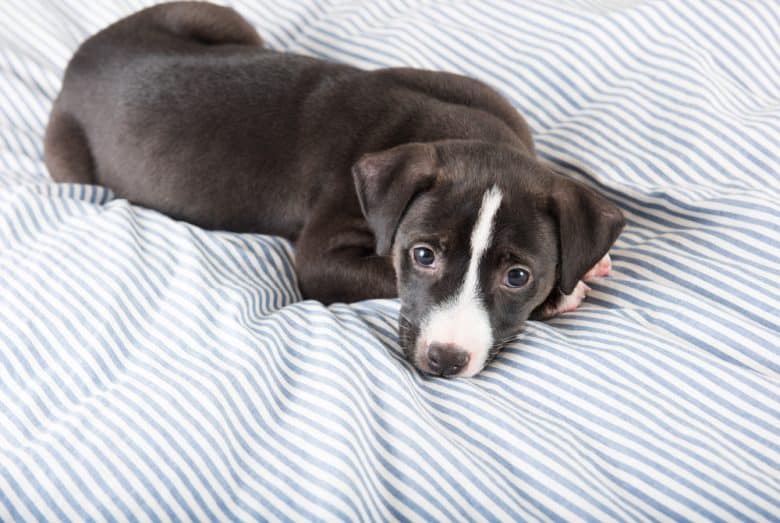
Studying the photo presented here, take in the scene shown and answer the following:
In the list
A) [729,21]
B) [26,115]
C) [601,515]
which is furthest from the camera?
[26,115]

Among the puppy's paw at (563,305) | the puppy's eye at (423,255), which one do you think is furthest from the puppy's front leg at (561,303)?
the puppy's eye at (423,255)

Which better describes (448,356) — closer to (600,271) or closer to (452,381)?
(452,381)

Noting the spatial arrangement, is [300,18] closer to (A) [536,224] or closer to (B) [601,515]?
(A) [536,224]

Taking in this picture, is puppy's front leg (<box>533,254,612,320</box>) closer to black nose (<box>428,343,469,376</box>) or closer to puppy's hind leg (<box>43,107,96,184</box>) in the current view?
black nose (<box>428,343,469,376</box>)

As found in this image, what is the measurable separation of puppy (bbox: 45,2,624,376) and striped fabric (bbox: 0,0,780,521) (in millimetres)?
172

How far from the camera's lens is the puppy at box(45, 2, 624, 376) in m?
2.55

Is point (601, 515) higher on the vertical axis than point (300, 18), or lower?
lower

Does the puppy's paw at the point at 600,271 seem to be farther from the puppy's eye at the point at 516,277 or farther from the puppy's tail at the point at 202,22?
the puppy's tail at the point at 202,22

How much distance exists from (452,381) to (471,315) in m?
0.23

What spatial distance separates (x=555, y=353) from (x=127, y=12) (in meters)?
3.40

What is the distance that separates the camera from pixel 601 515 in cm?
208

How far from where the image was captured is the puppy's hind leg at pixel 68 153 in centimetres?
362

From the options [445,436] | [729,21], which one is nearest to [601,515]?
[445,436]

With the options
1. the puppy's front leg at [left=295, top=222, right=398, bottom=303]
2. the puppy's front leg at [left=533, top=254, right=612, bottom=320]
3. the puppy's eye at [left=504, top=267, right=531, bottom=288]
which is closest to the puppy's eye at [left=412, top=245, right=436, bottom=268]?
the puppy's eye at [left=504, top=267, right=531, bottom=288]
